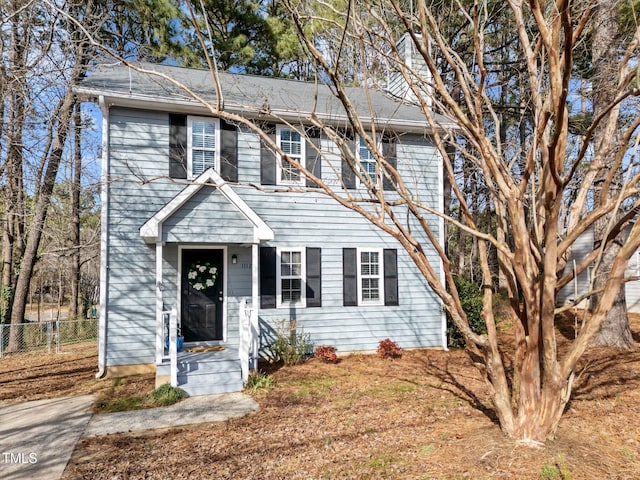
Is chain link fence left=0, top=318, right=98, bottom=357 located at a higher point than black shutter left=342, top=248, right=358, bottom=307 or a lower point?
lower

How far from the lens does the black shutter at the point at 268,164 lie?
8.84m

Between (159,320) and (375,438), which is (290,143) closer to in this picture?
(159,320)

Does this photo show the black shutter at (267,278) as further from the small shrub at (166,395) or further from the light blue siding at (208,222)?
the small shrub at (166,395)

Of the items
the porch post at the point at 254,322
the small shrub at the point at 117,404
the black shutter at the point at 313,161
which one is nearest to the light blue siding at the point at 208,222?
the porch post at the point at 254,322

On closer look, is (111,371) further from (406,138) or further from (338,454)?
(406,138)

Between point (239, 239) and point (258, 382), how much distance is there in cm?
246

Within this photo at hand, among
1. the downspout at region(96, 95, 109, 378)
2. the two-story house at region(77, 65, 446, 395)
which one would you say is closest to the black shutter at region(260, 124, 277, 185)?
the two-story house at region(77, 65, 446, 395)

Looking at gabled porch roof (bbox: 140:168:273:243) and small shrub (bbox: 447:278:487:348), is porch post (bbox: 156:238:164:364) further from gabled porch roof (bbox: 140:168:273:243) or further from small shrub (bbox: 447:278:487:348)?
small shrub (bbox: 447:278:487:348)

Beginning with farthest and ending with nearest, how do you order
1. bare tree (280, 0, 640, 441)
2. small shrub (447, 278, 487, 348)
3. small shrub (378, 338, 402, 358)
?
small shrub (447, 278, 487, 348) → small shrub (378, 338, 402, 358) → bare tree (280, 0, 640, 441)

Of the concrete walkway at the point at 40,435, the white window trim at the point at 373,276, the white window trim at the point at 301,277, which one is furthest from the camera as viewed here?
the white window trim at the point at 373,276

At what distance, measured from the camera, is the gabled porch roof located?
6.82m

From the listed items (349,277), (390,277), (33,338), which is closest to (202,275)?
(349,277)

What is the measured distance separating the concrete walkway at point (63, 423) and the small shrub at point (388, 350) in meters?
3.54

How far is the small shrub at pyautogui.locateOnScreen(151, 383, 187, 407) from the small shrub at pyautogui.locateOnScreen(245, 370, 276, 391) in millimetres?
1036
